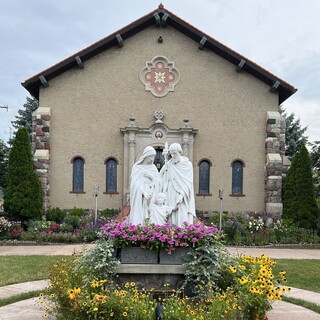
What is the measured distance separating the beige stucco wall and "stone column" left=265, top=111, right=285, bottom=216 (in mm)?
301

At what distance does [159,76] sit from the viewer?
16688mm

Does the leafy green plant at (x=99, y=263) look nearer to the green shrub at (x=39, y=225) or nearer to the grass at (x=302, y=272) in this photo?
the grass at (x=302, y=272)

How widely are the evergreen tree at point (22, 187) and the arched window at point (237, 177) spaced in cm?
828

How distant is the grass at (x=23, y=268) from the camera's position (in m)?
7.98

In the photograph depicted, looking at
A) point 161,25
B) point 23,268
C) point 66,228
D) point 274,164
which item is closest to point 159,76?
point 161,25

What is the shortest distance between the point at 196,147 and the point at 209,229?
1087 cm

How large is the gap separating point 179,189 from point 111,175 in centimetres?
1051

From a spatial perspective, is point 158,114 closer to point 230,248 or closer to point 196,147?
point 196,147

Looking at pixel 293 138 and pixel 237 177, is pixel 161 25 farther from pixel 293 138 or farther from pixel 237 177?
pixel 293 138

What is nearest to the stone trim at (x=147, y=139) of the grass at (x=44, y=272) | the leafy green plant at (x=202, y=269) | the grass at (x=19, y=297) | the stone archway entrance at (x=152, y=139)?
the stone archway entrance at (x=152, y=139)

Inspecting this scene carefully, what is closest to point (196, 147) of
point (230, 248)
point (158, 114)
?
point (158, 114)

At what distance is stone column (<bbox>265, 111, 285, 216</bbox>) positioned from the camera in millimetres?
16125

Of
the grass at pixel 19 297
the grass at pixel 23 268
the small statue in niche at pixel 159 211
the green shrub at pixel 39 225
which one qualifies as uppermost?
the small statue in niche at pixel 159 211

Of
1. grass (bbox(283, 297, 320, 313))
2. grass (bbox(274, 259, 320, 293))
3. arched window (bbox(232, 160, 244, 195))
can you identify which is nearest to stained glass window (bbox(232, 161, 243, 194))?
arched window (bbox(232, 160, 244, 195))
